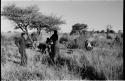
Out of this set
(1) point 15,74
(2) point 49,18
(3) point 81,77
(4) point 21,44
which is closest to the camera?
(3) point 81,77

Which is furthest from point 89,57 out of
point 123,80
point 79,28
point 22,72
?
point 79,28

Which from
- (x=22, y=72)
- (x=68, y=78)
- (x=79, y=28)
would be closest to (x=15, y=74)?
(x=22, y=72)

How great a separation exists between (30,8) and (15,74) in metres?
12.7

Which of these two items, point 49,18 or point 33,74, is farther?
point 49,18

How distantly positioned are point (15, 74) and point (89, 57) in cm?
215

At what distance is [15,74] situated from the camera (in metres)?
4.77

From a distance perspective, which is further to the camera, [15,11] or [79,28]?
[79,28]

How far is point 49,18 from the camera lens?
A: 18172 mm

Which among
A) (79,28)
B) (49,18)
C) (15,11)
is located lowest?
(79,28)

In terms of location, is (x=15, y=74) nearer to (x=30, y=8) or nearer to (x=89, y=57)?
(x=89, y=57)

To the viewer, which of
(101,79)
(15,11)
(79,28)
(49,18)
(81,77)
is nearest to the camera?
(101,79)

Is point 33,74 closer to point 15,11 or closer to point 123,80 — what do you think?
point 123,80

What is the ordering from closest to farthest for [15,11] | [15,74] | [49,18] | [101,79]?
[101,79], [15,74], [15,11], [49,18]

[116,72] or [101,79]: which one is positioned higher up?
[116,72]
